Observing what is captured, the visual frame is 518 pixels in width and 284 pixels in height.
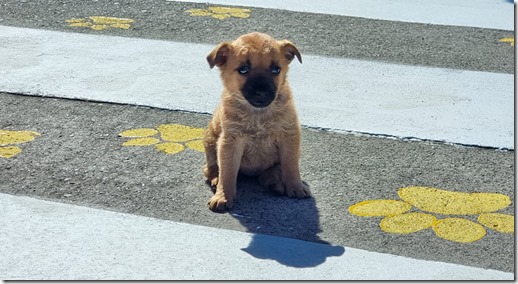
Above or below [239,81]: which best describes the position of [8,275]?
below

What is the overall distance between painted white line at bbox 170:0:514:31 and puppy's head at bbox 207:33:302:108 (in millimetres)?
3890

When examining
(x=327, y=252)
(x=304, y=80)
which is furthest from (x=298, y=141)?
(x=304, y=80)

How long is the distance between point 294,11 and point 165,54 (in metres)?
1.60

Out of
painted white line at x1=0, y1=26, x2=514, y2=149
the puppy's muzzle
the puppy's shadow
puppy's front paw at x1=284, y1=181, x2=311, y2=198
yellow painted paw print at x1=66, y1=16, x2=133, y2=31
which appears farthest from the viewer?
yellow painted paw print at x1=66, y1=16, x2=133, y2=31

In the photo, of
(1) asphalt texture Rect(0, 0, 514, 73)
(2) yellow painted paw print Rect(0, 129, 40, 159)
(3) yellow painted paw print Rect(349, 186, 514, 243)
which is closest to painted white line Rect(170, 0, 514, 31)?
(1) asphalt texture Rect(0, 0, 514, 73)

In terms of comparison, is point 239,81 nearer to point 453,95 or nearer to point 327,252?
point 327,252

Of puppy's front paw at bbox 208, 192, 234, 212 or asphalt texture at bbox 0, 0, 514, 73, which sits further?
asphalt texture at bbox 0, 0, 514, 73

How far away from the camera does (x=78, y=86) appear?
20.3ft

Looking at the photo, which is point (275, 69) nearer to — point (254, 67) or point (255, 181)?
point (254, 67)

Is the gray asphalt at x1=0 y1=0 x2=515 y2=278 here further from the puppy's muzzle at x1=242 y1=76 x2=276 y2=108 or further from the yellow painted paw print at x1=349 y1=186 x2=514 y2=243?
the puppy's muzzle at x1=242 y1=76 x2=276 y2=108

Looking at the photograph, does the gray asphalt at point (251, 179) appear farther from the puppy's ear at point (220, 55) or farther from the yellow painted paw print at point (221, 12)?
the yellow painted paw print at point (221, 12)

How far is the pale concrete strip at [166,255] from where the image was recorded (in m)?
3.70

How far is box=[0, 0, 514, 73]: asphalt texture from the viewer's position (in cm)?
707

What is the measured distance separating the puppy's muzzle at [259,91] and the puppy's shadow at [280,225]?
0.49m
